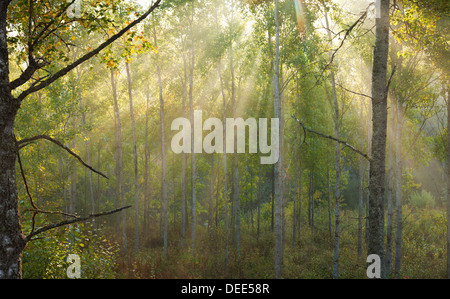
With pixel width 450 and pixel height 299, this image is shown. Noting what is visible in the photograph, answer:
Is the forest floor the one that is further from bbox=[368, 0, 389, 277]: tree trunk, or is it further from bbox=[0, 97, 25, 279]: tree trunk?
bbox=[0, 97, 25, 279]: tree trunk

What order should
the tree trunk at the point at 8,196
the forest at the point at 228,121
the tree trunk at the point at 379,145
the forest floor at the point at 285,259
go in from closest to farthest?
1. the tree trunk at the point at 8,196
2. the forest at the point at 228,121
3. the tree trunk at the point at 379,145
4. the forest floor at the point at 285,259

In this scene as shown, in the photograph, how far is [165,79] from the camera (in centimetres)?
2303

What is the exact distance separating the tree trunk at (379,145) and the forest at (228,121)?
0.02m

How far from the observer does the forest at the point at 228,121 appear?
3703 millimetres

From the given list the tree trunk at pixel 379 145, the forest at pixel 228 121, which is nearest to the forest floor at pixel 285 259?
the forest at pixel 228 121

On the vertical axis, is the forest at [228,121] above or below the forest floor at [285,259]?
above

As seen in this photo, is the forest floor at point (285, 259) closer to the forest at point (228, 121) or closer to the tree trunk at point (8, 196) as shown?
the forest at point (228, 121)

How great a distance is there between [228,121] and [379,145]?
64.9 ft

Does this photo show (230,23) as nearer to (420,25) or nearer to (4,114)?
(420,25)

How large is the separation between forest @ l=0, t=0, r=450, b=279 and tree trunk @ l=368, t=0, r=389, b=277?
2 centimetres

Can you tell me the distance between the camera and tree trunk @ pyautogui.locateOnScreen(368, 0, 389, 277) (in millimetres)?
4184

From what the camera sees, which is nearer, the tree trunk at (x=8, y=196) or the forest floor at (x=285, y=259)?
the tree trunk at (x=8, y=196)

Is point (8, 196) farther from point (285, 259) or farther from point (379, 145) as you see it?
point (285, 259)
